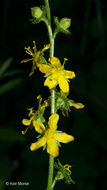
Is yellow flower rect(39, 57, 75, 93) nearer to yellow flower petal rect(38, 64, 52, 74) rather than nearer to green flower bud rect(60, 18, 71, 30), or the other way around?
yellow flower petal rect(38, 64, 52, 74)

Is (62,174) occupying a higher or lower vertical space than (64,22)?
lower

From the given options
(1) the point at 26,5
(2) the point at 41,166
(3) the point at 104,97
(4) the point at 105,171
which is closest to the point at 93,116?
(3) the point at 104,97

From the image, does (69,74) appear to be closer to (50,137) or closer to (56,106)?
(56,106)

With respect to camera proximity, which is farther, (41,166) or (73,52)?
(73,52)

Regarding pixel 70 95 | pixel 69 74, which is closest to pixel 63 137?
A: pixel 69 74

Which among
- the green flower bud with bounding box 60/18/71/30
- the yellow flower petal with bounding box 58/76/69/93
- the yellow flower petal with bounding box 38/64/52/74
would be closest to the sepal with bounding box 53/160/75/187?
the yellow flower petal with bounding box 58/76/69/93

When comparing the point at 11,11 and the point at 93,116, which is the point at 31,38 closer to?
the point at 11,11

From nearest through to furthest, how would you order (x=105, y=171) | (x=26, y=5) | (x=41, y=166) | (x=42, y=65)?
(x=42, y=65)
(x=41, y=166)
(x=105, y=171)
(x=26, y=5)
